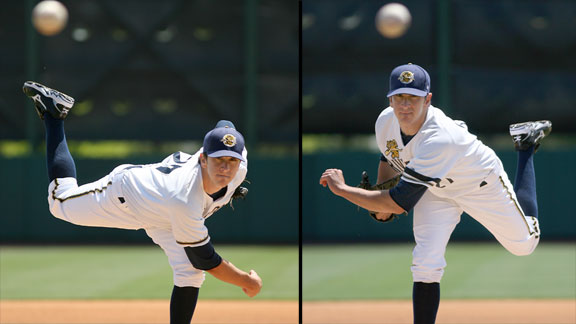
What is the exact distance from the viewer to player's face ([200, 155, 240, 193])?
144 inches

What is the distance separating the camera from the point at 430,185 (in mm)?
3844

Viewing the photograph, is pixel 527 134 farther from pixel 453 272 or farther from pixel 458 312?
pixel 453 272

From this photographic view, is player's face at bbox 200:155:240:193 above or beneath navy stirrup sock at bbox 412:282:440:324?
above

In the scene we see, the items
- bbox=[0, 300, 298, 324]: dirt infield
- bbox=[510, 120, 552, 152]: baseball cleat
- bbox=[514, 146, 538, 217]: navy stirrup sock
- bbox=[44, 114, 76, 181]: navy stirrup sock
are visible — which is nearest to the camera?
bbox=[44, 114, 76, 181]: navy stirrup sock

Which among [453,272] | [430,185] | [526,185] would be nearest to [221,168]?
[430,185]

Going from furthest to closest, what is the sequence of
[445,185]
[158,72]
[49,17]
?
[158,72] < [49,17] < [445,185]

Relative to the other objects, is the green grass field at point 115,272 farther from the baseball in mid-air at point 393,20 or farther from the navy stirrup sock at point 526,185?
the baseball in mid-air at point 393,20

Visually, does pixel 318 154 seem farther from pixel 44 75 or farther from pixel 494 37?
pixel 44 75

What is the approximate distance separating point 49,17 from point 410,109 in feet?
24.7

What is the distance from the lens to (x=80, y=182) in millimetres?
10297

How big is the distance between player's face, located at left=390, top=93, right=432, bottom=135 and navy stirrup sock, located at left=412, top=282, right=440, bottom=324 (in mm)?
821

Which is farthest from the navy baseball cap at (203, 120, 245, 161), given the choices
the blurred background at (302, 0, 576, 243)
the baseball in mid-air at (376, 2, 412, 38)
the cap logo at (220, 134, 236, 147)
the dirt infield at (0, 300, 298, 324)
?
the baseball in mid-air at (376, 2, 412, 38)

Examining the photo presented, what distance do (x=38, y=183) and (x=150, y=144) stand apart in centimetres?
158

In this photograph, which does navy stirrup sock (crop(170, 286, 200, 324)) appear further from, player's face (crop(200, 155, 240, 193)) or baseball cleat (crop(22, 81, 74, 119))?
baseball cleat (crop(22, 81, 74, 119))
